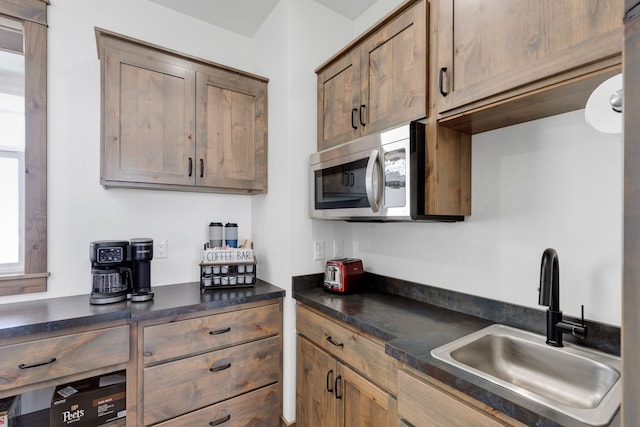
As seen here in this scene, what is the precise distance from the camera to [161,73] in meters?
1.79

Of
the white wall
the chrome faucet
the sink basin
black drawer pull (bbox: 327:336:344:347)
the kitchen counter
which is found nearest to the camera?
the kitchen counter

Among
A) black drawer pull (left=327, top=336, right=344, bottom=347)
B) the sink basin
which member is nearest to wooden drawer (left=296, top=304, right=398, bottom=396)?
black drawer pull (left=327, top=336, right=344, bottom=347)

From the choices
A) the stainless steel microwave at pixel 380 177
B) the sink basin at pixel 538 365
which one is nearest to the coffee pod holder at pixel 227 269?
the stainless steel microwave at pixel 380 177

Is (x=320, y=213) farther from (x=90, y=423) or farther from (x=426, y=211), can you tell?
(x=90, y=423)

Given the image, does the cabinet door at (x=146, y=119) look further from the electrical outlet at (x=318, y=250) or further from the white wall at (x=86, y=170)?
the electrical outlet at (x=318, y=250)

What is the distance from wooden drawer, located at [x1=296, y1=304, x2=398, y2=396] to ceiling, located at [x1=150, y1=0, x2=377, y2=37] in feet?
6.55

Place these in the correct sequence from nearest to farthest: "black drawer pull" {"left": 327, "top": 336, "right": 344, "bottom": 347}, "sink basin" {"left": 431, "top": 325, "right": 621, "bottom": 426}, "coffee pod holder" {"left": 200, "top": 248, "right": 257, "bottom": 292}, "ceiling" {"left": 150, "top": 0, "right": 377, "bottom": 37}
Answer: "sink basin" {"left": 431, "top": 325, "right": 621, "bottom": 426} → "black drawer pull" {"left": 327, "top": 336, "right": 344, "bottom": 347} → "coffee pod holder" {"left": 200, "top": 248, "right": 257, "bottom": 292} → "ceiling" {"left": 150, "top": 0, "right": 377, "bottom": 37}

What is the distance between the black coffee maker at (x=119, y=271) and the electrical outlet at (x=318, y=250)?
37.9 inches

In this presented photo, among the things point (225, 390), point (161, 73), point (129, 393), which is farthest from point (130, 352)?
point (161, 73)

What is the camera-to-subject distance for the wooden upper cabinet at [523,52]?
0.84 meters

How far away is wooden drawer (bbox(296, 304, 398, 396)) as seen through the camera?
1.25 metres

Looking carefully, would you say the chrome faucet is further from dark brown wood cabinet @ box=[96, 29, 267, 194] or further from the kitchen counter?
dark brown wood cabinet @ box=[96, 29, 267, 194]

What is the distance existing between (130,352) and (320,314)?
0.94 m

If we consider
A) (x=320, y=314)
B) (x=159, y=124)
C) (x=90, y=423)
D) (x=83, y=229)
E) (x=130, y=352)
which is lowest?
(x=90, y=423)
